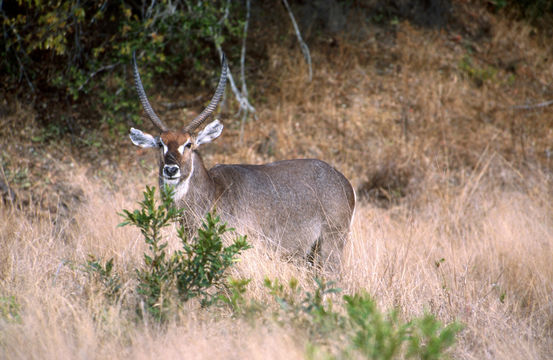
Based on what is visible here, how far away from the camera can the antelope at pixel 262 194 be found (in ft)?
17.6

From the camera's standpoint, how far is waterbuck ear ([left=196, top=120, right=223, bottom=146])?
5645 mm

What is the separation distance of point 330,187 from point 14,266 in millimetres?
3251

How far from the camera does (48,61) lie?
10.2 meters

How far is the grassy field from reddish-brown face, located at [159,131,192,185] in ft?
2.02

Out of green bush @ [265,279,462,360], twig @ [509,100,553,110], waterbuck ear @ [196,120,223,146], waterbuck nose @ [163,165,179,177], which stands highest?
waterbuck ear @ [196,120,223,146]

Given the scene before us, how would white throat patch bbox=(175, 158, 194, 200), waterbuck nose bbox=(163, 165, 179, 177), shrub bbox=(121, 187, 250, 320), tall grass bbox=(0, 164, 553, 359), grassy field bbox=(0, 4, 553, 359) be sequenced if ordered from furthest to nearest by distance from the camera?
white throat patch bbox=(175, 158, 194, 200)
waterbuck nose bbox=(163, 165, 179, 177)
shrub bbox=(121, 187, 250, 320)
grassy field bbox=(0, 4, 553, 359)
tall grass bbox=(0, 164, 553, 359)

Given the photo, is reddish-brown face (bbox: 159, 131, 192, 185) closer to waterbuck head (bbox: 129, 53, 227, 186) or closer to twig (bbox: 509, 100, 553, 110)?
waterbuck head (bbox: 129, 53, 227, 186)

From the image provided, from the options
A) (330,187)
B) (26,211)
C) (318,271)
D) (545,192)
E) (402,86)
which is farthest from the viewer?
(402,86)

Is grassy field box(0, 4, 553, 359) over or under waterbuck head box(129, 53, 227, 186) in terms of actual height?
under

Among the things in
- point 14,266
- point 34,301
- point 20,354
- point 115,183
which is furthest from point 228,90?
point 20,354

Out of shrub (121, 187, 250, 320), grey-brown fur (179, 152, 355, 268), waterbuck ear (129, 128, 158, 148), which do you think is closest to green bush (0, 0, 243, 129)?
waterbuck ear (129, 128, 158, 148)

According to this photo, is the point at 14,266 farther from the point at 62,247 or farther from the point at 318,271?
the point at 318,271

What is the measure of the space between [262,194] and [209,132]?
885mm

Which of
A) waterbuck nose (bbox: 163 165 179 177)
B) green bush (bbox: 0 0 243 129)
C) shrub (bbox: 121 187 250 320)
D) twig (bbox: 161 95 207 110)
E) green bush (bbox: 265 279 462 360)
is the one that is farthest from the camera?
twig (bbox: 161 95 207 110)
